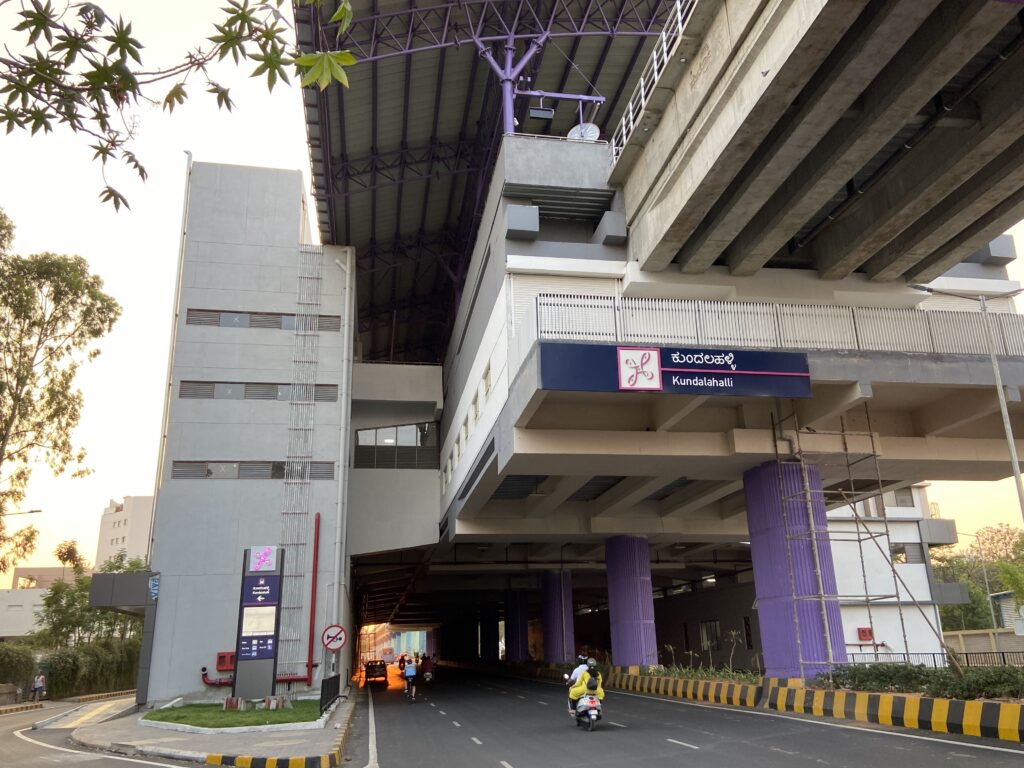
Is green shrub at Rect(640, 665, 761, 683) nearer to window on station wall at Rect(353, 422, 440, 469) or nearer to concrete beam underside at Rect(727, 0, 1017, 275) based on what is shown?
concrete beam underside at Rect(727, 0, 1017, 275)

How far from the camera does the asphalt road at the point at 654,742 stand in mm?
11281

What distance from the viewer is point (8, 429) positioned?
97.0 ft

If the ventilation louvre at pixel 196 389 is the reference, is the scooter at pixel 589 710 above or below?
below

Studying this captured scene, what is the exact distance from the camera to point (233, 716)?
2072 cm

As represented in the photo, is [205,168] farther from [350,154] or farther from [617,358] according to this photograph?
[617,358]

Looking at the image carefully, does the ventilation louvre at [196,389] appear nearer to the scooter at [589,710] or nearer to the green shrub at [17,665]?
the green shrub at [17,665]

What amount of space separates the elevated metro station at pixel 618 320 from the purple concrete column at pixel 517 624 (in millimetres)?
8479

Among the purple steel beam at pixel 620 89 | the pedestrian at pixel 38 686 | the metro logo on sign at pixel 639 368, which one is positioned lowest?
the pedestrian at pixel 38 686

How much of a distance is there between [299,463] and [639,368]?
18454 mm

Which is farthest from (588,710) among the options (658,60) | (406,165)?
(406,165)

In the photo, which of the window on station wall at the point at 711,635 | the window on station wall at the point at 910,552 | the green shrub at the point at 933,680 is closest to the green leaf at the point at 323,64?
the green shrub at the point at 933,680

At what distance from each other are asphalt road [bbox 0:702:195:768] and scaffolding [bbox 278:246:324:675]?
8066 mm

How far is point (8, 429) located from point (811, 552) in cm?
2914

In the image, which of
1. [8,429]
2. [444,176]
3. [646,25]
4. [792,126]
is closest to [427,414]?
[444,176]
